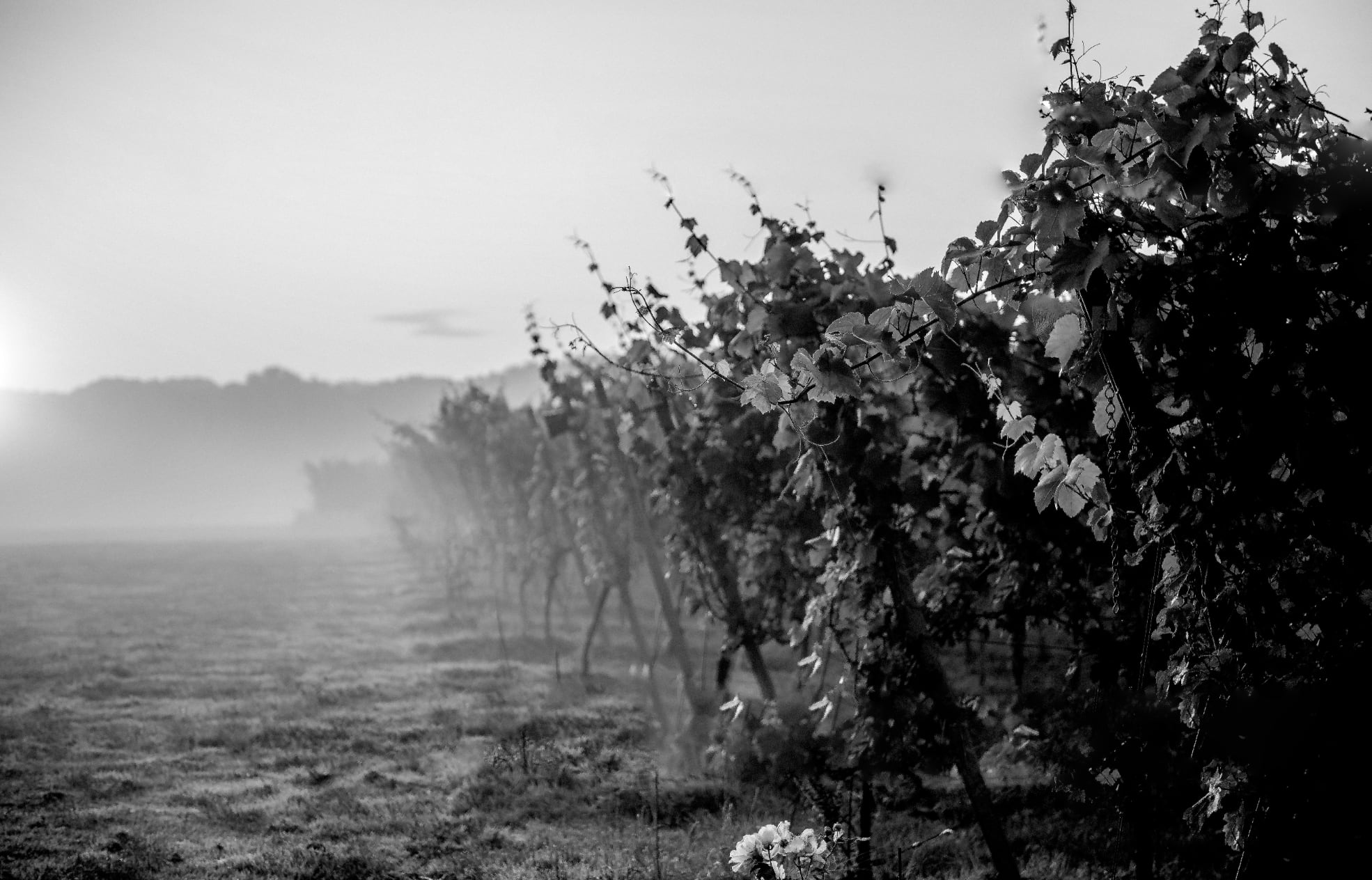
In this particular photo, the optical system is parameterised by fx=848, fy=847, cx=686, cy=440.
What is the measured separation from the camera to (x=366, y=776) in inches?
350

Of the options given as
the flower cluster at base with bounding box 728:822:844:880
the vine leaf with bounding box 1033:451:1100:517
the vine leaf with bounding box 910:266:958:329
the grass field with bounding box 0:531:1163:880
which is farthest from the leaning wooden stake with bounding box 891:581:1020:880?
the vine leaf with bounding box 910:266:958:329

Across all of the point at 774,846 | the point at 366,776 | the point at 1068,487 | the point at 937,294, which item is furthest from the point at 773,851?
the point at 366,776

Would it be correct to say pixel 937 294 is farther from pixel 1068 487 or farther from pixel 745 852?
pixel 745 852

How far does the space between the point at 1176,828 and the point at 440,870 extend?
5242mm

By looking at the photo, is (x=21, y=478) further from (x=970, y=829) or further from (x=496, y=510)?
(x=970, y=829)

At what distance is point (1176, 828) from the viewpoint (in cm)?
605

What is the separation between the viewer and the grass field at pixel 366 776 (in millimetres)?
6129

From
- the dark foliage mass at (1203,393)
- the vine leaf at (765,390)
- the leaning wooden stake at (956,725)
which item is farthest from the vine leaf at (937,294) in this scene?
the leaning wooden stake at (956,725)

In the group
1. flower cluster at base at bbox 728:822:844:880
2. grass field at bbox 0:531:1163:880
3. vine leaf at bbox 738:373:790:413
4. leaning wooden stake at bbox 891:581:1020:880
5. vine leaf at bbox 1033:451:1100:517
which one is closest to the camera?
vine leaf at bbox 1033:451:1100:517

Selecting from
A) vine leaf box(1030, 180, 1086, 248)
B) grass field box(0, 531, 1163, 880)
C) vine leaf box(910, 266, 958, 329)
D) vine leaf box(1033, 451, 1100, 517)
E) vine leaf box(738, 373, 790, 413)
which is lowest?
grass field box(0, 531, 1163, 880)

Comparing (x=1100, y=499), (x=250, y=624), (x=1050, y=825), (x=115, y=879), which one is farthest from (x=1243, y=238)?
(x=250, y=624)

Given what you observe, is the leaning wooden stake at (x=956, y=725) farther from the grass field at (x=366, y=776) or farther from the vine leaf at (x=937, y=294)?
the vine leaf at (x=937, y=294)

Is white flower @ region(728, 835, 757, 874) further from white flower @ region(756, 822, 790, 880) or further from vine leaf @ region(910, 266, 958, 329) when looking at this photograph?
vine leaf @ region(910, 266, 958, 329)

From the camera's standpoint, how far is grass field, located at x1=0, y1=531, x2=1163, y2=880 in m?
6.13
